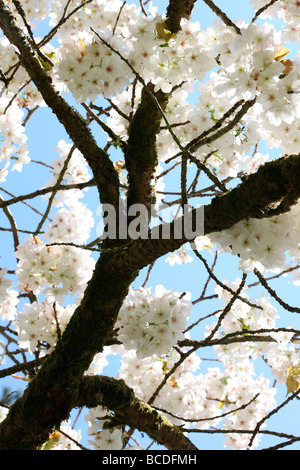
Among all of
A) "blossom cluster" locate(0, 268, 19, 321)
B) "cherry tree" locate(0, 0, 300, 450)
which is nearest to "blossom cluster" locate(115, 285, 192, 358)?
"cherry tree" locate(0, 0, 300, 450)

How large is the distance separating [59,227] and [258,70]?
1.59m

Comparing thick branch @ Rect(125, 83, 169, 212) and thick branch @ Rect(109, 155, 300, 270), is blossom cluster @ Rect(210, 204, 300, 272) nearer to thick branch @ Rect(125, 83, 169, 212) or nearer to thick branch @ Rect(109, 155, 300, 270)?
thick branch @ Rect(109, 155, 300, 270)

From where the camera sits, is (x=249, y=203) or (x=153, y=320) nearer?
(x=249, y=203)

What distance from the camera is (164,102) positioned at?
2.50 metres

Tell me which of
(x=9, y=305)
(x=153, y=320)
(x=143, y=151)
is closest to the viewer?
(x=153, y=320)

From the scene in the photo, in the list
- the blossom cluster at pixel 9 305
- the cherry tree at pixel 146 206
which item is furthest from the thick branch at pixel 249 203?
the blossom cluster at pixel 9 305

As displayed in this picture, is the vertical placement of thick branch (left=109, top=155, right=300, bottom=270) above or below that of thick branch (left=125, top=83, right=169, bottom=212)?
below

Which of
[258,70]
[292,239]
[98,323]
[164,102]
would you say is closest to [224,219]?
[292,239]

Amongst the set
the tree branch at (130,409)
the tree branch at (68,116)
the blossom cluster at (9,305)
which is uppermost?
the tree branch at (68,116)

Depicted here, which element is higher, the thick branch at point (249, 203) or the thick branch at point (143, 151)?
the thick branch at point (143, 151)

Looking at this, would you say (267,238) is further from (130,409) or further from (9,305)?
(9,305)

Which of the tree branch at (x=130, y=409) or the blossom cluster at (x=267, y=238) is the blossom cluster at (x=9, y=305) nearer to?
the tree branch at (x=130, y=409)

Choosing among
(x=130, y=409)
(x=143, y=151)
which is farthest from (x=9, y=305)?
(x=143, y=151)
